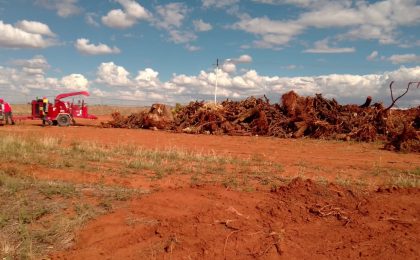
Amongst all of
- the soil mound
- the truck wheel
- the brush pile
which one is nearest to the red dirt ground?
the soil mound

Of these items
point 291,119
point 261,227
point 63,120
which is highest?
point 291,119

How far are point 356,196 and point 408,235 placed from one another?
169 centimetres

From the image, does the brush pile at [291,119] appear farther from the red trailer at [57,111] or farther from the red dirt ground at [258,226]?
the red dirt ground at [258,226]

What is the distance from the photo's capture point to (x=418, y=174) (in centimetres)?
1009

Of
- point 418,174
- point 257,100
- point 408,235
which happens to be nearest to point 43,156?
point 408,235

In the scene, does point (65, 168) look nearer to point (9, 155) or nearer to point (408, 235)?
point (9, 155)

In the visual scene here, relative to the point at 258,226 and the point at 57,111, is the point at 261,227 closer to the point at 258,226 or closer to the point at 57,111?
the point at 258,226

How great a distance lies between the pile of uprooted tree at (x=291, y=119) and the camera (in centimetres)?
2059

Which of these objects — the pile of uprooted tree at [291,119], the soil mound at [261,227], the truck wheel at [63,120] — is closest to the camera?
the soil mound at [261,227]

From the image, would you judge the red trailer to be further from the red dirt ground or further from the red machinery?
the red dirt ground

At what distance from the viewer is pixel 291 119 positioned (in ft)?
72.0

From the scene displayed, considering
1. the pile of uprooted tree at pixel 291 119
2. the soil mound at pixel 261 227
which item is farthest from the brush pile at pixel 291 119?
the soil mound at pixel 261 227

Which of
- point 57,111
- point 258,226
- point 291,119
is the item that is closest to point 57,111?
point 57,111

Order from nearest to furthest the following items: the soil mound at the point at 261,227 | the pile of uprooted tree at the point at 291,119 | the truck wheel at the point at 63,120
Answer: the soil mound at the point at 261,227
the pile of uprooted tree at the point at 291,119
the truck wheel at the point at 63,120
